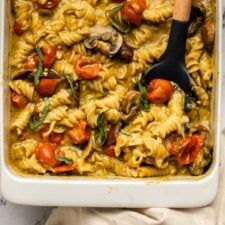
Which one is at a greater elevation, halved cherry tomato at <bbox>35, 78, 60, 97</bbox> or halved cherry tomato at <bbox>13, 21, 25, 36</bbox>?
halved cherry tomato at <bbox>13, 21, 25, 36</bbox>

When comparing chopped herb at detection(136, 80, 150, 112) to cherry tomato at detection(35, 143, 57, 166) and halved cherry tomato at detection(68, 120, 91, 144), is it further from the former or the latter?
cherry tomato at detection(35, 143, 57, 166)

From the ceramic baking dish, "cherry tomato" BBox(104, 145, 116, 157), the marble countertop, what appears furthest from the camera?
the marble countertop

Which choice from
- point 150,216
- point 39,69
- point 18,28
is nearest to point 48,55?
point 39,69

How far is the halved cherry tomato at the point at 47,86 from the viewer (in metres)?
3.11

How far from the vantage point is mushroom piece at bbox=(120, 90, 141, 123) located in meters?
3.07

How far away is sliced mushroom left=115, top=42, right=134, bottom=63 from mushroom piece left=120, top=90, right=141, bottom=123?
0.14 m

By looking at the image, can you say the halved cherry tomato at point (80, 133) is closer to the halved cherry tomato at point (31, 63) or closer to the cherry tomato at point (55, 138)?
the cherry tomato at point (55, 138)

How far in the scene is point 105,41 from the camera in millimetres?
3102

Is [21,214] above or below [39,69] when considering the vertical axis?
below

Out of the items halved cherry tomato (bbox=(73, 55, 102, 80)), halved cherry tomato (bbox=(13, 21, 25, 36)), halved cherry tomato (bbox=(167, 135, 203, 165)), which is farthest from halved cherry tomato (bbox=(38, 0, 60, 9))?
halved cherry tomato (bbox=(167, 135, 203, 165))

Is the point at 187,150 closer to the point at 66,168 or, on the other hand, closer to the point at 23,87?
the point at 66,168

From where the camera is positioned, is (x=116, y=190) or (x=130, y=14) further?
(x=130, y=14)

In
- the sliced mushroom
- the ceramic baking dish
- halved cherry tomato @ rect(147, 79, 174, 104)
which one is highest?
the sliced mushroom

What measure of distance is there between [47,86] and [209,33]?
670mm
